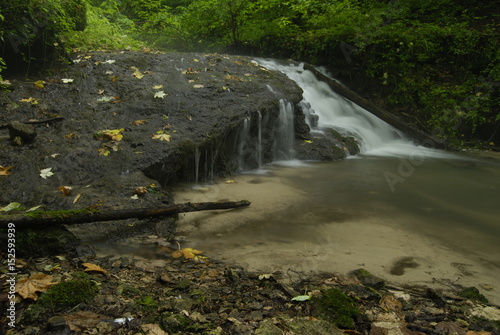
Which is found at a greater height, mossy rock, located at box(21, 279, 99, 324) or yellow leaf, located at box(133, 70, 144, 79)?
yellow leaf, located at box(133, 70, 144, 79)

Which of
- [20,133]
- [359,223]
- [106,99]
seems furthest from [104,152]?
[359,223]

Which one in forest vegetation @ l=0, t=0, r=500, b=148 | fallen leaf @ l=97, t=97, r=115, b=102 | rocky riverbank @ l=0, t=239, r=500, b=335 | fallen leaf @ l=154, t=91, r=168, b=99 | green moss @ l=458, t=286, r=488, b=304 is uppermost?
forest vegetation @ l=0, t=0, r=500, b=148

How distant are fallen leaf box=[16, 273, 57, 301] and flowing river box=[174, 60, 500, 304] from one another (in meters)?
1.32

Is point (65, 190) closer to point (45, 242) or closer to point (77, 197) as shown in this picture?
point (77, 197)

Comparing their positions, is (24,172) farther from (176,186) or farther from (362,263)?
(362,263)

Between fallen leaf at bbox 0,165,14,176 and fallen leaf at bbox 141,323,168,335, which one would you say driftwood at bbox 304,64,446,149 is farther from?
fallen leaf at bbox 141,323,168,335

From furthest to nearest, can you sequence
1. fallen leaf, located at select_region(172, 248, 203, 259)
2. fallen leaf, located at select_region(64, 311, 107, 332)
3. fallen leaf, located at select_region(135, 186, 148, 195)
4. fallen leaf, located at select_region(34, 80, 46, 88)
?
fallen leaf, located at select_region(34, 80, 46, 88) < fallen leaf, located at select_region(135, 186, 148, 195) < fallen leaf, located at select_region(172, 248, 203, 259) < fallen leaf, located at select_region(64, 311, 107, 332)

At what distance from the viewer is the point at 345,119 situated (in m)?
9.23

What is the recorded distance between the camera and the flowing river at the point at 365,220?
284cm

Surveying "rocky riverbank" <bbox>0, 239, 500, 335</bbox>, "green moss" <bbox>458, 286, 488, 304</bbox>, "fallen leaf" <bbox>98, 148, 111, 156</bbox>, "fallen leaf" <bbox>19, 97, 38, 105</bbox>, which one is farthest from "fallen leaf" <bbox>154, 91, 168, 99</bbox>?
"green moss" <bbox>458, 286, 488, 304</bbox>

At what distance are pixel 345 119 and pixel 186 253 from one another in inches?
295

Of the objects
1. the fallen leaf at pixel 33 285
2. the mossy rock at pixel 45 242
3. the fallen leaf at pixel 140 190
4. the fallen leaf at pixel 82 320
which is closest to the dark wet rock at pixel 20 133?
the fallen leaf at pixel 140 190

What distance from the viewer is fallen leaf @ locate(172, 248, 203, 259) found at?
282 cm

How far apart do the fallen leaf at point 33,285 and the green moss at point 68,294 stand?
0.07m
